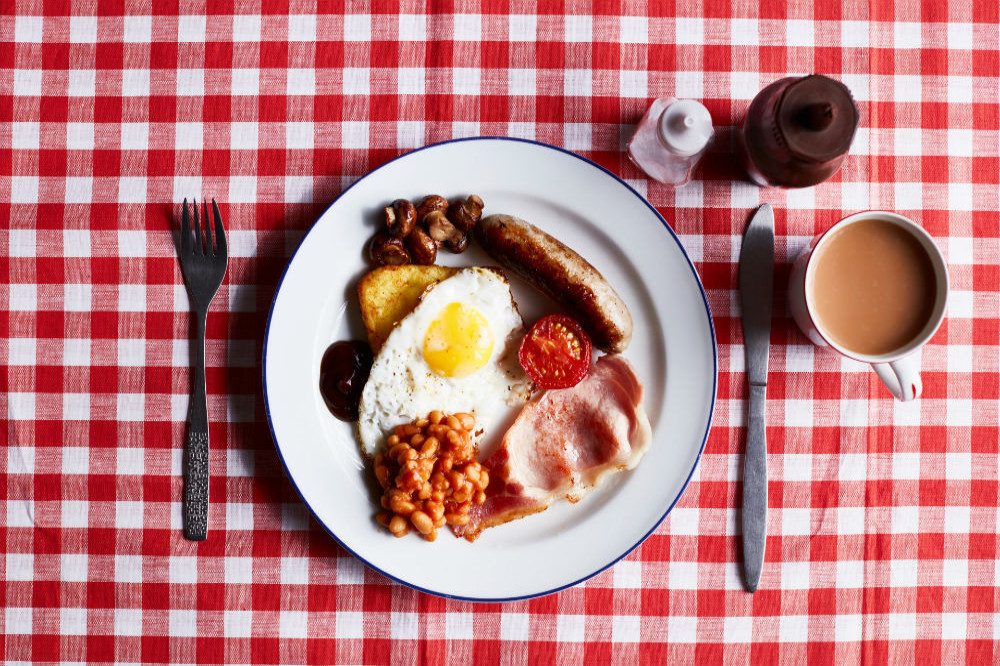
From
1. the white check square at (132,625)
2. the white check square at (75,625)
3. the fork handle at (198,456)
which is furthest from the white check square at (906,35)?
the white check square at (75,625)

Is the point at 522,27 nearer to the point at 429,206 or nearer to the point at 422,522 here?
the point at 429,206

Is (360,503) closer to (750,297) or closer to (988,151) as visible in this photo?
(750,297)

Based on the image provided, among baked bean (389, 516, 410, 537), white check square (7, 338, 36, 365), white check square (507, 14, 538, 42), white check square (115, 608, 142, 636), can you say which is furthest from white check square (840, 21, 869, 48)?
white check square (115, 608, 142, 636)

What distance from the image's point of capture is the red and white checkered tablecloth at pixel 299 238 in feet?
7.57

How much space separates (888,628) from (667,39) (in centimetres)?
219

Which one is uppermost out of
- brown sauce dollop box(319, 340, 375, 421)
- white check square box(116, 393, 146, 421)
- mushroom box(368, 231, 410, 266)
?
mushroom box(368, 231, 410, 266)

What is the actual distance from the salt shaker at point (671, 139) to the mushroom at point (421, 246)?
741mm

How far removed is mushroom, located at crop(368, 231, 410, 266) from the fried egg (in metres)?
0.15

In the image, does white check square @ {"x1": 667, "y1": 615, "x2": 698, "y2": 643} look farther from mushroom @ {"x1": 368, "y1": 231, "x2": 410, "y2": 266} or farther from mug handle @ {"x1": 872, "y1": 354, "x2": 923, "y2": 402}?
mushroom @ {"x1": 368, "y1": 231, "x2": 410, "y2": 266}

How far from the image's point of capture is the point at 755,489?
230cm

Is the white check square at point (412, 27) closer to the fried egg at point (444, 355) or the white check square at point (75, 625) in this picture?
the fried egg at point (444, 355)

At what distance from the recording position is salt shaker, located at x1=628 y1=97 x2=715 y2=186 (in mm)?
2057

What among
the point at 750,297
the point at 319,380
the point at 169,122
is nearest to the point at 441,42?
the point at 169,122

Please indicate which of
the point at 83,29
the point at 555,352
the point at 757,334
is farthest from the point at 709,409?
the point at 83,29
